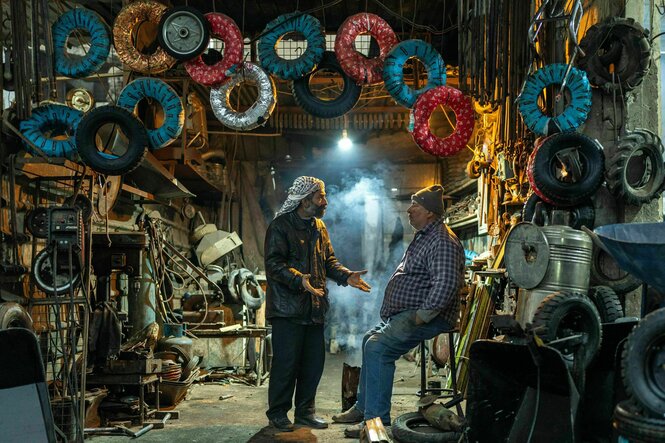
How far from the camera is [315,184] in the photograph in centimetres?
651

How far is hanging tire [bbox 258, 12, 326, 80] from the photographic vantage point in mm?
6879

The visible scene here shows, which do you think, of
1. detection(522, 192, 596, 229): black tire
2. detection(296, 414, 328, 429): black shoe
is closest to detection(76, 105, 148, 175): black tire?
detection(296, 414, 328, 429): black shoe

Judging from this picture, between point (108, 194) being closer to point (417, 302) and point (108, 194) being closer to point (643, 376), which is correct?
point (417, 302)

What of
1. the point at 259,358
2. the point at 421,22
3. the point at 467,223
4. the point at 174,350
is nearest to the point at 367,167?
the point at 467,223

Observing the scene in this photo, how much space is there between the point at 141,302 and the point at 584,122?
654 centimetres

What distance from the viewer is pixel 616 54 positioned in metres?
5.93

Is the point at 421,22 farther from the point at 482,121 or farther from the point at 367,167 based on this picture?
the point at 367,167

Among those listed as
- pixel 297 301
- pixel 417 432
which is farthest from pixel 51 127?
pixel 417 432

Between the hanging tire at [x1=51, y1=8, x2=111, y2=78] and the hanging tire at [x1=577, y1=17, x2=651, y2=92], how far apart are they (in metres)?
4.91

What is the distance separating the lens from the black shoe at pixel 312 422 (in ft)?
21.0

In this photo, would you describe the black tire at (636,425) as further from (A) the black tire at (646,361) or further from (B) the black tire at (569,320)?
(B) the black tire at (569,320)

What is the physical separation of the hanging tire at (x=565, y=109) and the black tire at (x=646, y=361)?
332 centimetres

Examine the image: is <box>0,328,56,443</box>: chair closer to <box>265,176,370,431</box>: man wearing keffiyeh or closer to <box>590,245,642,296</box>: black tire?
<box>265,176,370,431</box>: man wearing keffiyeh

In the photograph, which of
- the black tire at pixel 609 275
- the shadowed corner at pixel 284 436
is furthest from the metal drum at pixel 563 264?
the shadowed corner at pixel 284 436
